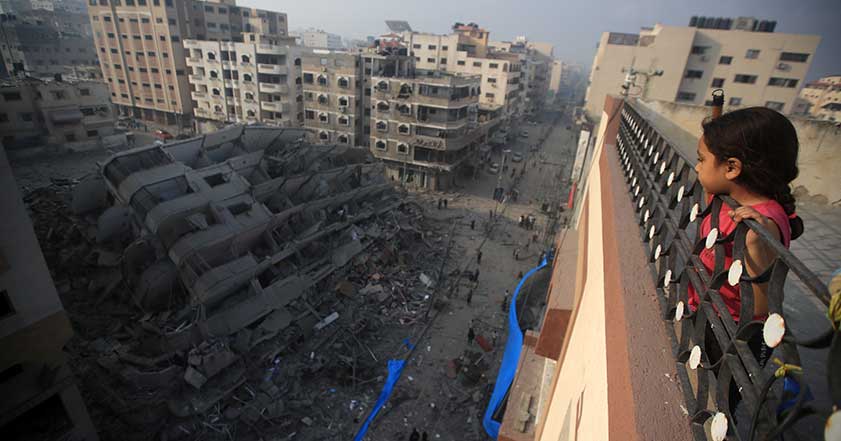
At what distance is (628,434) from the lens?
1.50m

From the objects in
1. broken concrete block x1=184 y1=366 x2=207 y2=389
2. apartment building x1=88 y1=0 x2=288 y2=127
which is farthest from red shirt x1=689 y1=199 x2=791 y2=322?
apartment building x1=88 y1=0 x2=288 y2=127

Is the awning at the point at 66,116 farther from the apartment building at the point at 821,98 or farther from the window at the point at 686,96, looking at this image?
the apartment building at the point at 821,98

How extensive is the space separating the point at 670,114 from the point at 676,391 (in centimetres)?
1030

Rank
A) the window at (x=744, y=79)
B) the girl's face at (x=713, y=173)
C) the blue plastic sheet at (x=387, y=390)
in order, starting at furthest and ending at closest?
the window at (x=744, y=79) < the blue plastic sheet at (x=387, y=390) < the girl's face at (x=713, y=173)

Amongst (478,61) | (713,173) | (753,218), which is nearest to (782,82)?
(478,61)

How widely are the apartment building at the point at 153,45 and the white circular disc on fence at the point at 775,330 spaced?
40781mm

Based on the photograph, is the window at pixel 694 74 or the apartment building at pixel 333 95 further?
the apartment building at pixel 333 95

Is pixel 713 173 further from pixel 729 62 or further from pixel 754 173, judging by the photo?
pixel 729 62

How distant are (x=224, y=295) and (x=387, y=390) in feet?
21.9

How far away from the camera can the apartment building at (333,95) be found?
31.3 meters

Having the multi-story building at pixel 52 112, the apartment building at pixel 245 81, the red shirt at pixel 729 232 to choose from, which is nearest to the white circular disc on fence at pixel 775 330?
the red shirt at pixel 729 232

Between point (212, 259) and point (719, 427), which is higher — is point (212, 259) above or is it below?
below

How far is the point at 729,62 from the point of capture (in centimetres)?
2877

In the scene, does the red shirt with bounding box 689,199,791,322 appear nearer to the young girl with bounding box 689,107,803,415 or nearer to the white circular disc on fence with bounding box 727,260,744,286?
the young girl with bounding box 689,107,803,415
